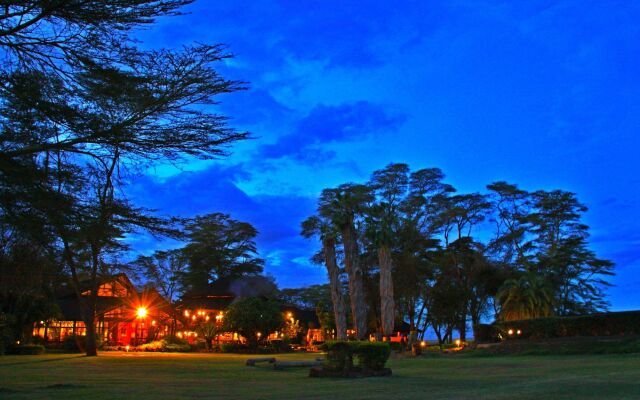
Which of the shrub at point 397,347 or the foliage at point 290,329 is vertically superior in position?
the foliage at point 290,329

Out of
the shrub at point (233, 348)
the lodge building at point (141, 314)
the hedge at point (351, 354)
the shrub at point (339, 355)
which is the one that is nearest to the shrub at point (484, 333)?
the lodge building at point (141, 314)

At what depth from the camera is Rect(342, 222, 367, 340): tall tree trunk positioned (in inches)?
915

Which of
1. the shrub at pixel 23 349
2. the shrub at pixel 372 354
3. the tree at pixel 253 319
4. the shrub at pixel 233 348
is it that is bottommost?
the shrub at pixel 233 348

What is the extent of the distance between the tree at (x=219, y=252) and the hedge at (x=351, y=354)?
41284 mm

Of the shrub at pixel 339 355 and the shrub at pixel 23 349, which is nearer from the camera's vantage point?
the shrub at pixel 339 355

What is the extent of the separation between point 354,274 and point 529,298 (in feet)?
57.7

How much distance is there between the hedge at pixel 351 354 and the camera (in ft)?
56.4

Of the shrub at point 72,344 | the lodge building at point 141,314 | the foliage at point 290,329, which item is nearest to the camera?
the shrub at point 72,344

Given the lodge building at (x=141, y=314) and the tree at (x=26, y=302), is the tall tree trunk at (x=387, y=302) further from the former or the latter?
the lodge building at (x=141, y=314)

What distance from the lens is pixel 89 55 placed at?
8.16m

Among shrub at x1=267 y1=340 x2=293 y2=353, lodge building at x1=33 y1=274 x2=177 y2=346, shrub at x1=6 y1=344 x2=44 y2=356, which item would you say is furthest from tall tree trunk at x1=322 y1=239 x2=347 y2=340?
lodge building at x1=33 y1=274 x2=177 y2=346

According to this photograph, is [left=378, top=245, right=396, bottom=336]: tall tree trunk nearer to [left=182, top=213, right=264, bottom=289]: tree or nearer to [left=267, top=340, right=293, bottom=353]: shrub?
[left=267, top=340, right=293, bottom=353]: shrub

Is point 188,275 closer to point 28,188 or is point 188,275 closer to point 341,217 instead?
point 341,217

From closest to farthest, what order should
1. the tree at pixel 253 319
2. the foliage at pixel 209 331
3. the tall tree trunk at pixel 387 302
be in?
the tall tree trunk at pixel 387 302 → the tree at pixel 253 319 → the foliage at pixel 209 331
